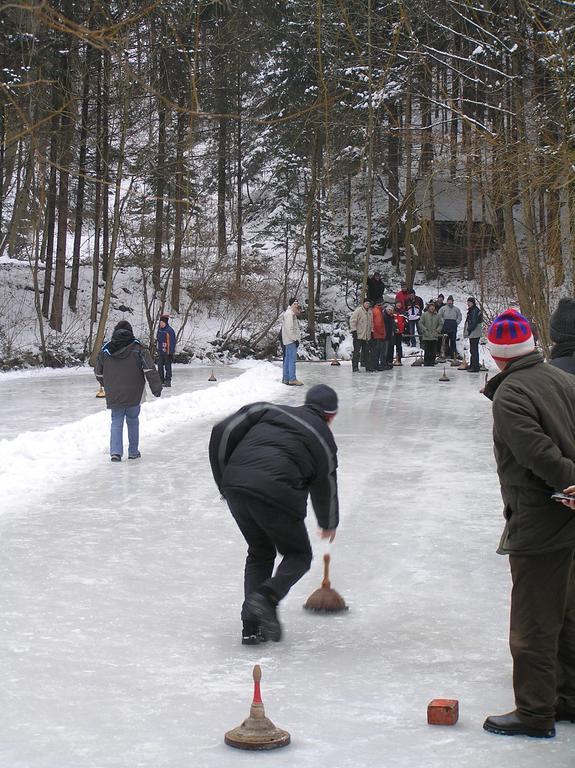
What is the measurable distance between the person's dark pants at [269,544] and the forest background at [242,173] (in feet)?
44.1

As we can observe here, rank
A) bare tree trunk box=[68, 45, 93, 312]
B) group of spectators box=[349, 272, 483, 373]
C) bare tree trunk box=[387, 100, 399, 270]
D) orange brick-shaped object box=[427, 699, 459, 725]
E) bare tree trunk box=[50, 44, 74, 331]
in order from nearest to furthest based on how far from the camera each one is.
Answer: orange brick-shaped object box=[427, 699, 459, 725] < group of spectators box=[349, 272, 483, 373] < bare tree trunk box=[68, 45, 93, 312] < bare tree trunk box=[50, 44, 74, 331] < bare tree trunk box=[387, 100, 399, 270]

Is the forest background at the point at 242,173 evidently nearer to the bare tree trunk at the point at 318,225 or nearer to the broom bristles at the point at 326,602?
the bare tree trunk at the point at 318,225

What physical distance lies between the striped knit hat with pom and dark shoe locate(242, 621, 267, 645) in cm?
208

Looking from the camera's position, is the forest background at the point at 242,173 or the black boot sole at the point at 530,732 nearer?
the black boot sole at the point at 530,732

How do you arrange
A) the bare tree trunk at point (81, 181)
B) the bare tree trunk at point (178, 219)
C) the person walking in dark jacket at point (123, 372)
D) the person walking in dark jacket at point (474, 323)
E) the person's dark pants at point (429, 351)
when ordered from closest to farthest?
the person walking in dark jacket at point (123, 372) < the person walking in dark jacket at point (474, 323) < the person's dark pants at point (429, 351) < the bare tree trunk at point (81, 181) < the bare tree trunk at point (178, 219)

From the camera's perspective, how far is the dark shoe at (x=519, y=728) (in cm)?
439

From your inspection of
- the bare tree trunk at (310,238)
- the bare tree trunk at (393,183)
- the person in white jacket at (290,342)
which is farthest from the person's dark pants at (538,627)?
the bare tree trunk at (393,183)

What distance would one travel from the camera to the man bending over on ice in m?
5.61

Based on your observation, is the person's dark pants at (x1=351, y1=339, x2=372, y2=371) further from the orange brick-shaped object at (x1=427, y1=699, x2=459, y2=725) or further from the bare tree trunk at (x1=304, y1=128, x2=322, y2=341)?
the orange brick-shaped object at (x1=427, y1=699, x2=459, y2=725)

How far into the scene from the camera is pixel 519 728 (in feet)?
14.4

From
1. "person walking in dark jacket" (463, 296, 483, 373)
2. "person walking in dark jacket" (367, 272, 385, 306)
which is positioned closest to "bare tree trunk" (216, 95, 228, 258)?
"person walking in dark jacket" (367, 272, 385, 306)

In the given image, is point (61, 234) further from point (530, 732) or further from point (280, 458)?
point (530, 732)

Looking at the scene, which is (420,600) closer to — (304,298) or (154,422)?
(154,422)

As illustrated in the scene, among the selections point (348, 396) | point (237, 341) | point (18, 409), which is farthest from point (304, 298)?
point (18, 409)
